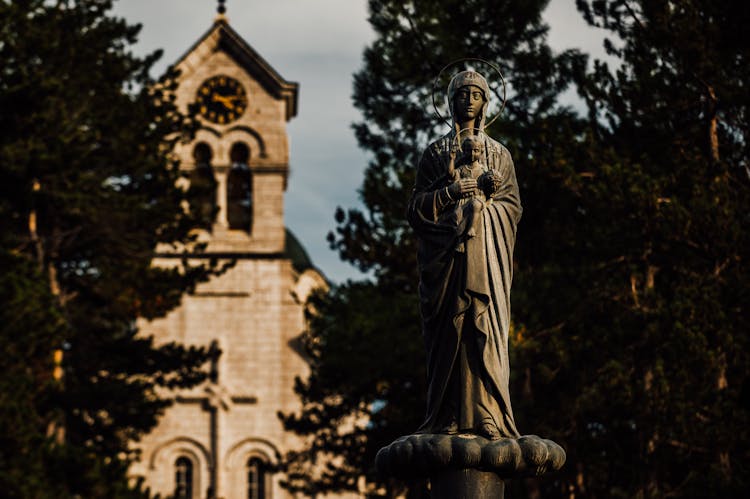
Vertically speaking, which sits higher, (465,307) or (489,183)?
(489,183)

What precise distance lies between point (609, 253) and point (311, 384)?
11.7m

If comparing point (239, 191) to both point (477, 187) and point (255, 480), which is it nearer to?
point (255, 480)

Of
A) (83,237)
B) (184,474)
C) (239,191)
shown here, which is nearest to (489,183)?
(83,237)

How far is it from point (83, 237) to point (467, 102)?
25.9 metres

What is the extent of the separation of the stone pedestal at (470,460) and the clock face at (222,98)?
1837 inches

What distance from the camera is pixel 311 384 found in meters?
37.4

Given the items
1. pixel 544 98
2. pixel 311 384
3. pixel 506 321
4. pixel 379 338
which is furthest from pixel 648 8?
Result: pixel 506 321

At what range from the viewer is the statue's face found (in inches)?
447

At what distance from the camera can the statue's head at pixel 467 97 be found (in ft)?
37.2

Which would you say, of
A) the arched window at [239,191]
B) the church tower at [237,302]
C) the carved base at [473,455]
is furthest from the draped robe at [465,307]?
the arched window at [239,191]

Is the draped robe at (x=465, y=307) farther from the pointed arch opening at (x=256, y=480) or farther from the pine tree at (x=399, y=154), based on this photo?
the pointed arch opening at (x=256, y=480)

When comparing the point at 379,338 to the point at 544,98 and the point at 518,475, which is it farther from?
the point at 518,475

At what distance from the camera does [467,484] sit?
1052 centimetres

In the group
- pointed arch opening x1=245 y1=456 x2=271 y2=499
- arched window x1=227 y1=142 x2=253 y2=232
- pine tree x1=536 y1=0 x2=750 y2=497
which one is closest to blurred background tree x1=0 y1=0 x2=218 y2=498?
pine tree x1=536 y1=0 x2=750 y2=497
